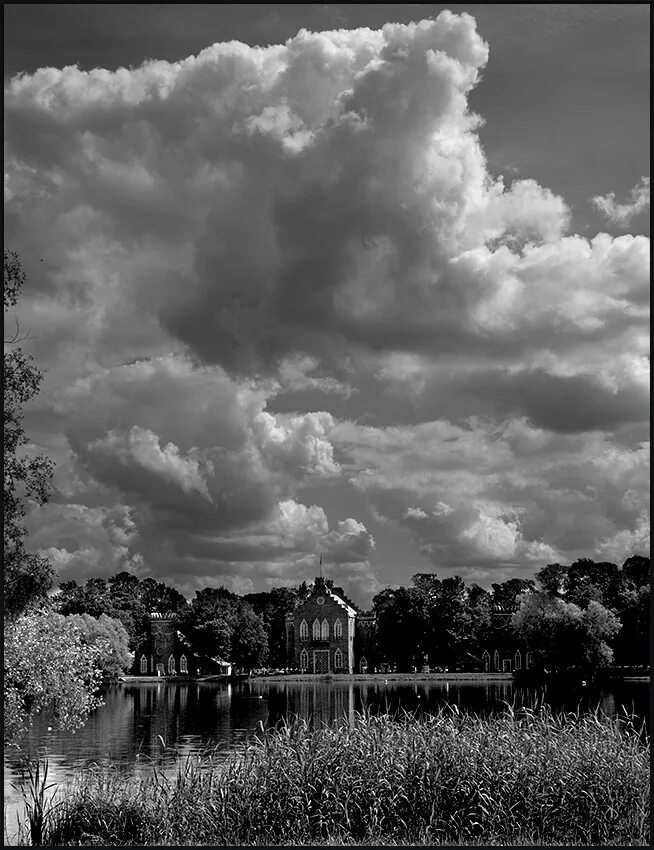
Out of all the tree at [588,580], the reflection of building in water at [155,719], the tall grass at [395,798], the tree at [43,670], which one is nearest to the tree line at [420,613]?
the tree at [588,580]

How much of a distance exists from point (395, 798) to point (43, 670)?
13066mm

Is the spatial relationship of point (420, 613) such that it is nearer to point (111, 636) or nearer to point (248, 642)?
point (248, 642)

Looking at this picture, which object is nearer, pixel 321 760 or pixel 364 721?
pixel 321 760

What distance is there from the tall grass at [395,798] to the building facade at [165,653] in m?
94.0

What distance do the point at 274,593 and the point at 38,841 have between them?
122 meters

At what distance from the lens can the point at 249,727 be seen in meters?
45.0

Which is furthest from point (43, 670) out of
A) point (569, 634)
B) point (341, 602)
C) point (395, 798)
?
point (341, 602)

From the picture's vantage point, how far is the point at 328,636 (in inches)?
4304

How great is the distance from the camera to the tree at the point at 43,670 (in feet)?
75.9

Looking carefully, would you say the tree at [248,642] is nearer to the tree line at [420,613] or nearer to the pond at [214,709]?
the tree line at [420,613]

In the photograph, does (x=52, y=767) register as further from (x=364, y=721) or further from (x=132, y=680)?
(x=132, y=680)

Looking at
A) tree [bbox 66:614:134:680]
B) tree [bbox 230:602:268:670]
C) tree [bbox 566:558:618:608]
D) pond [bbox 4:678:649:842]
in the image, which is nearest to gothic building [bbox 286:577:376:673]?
tree [bbox 230:602:268:670]

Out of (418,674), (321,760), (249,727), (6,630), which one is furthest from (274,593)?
(321,760)

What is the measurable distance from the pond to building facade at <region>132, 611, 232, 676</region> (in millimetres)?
6094
